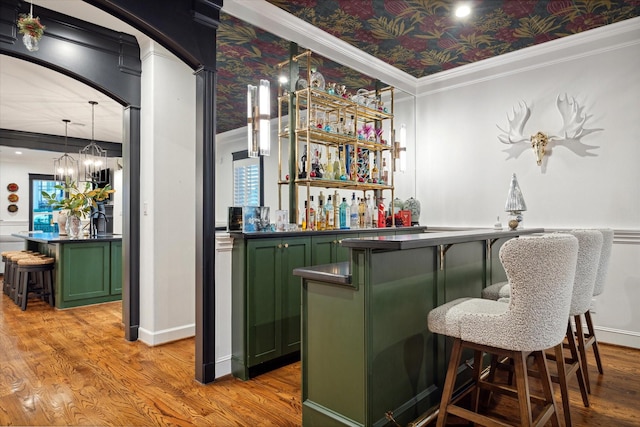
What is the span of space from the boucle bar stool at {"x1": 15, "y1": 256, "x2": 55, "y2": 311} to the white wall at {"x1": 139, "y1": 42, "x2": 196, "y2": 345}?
2.25 metres

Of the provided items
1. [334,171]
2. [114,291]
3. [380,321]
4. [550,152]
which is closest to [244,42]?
[334,171]

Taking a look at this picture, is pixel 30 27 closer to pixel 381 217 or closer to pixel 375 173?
pixel 375 173

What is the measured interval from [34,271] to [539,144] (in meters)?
6.12

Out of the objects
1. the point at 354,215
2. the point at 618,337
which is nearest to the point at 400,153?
the point at 354,215

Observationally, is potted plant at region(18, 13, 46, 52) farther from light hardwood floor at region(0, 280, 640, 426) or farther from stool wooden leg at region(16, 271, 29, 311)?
stool wooden leg at region(16, 271, 29, 311)

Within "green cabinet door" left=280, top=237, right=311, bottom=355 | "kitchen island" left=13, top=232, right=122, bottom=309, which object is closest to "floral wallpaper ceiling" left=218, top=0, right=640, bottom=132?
"green cabinet door" left=280, top=237, right=311, bottom=355

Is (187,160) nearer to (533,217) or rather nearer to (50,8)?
(50,8)

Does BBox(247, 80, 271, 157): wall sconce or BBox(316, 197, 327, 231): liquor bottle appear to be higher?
BBox(247, 80, 271, 157): wall sconce

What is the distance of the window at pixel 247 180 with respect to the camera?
6.89 meters

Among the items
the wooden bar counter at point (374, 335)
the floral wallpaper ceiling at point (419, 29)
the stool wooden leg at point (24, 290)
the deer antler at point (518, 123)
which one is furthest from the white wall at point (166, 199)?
the deer antler at point (518, 123)

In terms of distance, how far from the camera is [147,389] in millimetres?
2600

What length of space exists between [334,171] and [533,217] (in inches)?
83.9

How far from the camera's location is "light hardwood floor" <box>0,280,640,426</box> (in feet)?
7.29

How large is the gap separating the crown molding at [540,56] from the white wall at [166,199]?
2.88m
